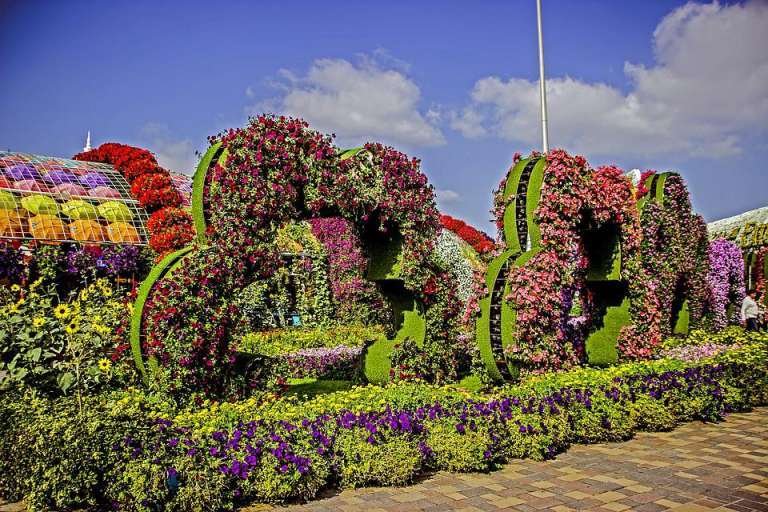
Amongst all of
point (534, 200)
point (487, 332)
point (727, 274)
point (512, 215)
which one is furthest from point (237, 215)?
point (727, 274)

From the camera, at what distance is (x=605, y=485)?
4.63 meters

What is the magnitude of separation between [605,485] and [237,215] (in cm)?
410

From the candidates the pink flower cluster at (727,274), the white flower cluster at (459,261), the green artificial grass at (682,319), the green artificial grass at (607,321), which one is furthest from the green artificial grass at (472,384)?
the white flower cluster at (459,261)

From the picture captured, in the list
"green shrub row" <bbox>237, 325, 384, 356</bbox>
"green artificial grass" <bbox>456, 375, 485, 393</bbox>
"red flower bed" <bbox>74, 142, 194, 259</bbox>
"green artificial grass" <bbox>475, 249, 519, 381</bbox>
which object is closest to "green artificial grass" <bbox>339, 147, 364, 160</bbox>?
"green artificial grass" <bbox>475, 249, 519, 381</bbox>

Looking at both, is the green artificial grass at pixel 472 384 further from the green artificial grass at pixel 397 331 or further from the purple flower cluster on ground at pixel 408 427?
the purple flower cluster on ground at pixel 408 427

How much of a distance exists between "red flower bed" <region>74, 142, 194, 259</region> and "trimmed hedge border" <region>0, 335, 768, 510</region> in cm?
1150

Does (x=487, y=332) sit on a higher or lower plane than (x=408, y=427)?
higher

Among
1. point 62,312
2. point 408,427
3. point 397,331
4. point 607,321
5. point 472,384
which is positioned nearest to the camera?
point 408,427

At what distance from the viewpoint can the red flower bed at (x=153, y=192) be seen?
55.8 feet

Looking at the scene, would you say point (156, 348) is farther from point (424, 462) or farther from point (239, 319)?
point (424, 462)

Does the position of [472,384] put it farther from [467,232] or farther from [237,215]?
[467,232]

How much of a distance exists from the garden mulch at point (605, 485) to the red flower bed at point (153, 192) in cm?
1270

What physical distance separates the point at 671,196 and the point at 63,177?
1680 cm

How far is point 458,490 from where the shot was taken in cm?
458
